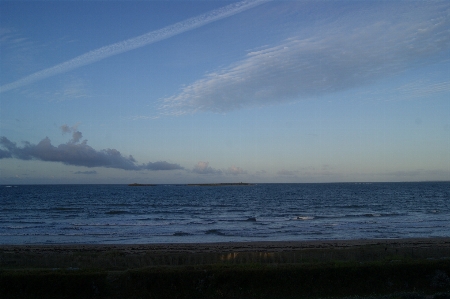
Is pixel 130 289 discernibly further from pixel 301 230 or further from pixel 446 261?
pixel 301 230

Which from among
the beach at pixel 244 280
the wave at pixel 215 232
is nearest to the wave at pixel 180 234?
the wave at pixel 215 232

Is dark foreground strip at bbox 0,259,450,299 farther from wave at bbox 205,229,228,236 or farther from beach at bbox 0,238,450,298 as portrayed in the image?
wave at bbox 205,229,228,236

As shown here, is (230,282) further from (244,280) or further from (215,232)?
(215,232)

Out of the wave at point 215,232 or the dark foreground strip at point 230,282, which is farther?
the wave at point 215,232

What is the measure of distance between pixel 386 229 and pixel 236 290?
2503 cm

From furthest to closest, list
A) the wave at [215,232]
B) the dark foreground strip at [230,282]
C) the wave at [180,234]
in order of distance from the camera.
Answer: the wave at [215,232]
the wave at [180,234]
the dark foreground strip at [230,282]

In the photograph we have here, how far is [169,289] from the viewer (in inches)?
448

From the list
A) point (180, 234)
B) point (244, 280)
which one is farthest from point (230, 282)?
point (180, 234)

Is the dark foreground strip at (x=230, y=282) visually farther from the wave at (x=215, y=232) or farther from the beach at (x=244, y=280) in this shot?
the wave at (x=215, y=232)

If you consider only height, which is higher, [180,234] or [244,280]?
[244,280]

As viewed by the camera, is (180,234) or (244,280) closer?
(244,280)

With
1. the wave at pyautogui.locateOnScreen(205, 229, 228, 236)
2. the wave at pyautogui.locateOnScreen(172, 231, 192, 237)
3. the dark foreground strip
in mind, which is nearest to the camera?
the dark foreground strip

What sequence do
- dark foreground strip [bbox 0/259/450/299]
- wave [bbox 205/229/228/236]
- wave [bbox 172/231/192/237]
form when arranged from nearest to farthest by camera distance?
dark foreground strip [bbox 0/259/450/299] < wave [bbox 172/231/192/237] < wave [bbox 205/229/228/236]

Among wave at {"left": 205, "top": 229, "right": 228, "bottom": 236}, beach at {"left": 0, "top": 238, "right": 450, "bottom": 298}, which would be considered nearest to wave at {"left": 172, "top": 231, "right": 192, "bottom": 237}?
wave at {"left": 205, "top": 229, "right": 228, "bottom": 236}
